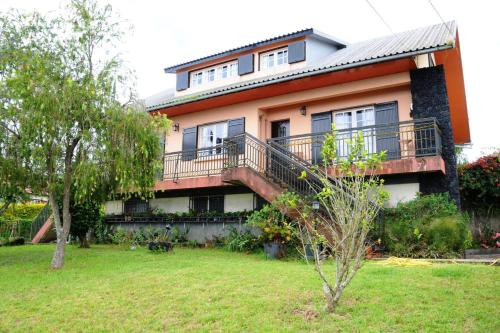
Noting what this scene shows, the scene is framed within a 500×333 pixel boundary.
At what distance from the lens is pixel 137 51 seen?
30.2 feet

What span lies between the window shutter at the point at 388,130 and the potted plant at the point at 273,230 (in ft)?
11.6

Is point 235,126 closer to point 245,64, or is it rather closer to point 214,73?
point 245,64

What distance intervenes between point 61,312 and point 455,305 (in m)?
5.01

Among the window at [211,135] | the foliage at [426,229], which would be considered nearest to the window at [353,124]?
the foliage at [426,229]

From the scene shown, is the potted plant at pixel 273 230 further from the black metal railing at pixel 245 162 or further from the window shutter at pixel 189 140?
the window shutter at pixel 189 140

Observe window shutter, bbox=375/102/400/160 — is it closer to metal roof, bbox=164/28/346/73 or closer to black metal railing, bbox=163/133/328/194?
black metal railing, bbox=163/133/328/194

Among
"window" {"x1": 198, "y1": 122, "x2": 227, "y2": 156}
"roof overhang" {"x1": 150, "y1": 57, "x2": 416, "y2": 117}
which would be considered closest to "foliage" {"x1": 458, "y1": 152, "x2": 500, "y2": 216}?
"roof overhang" {"x1": 150, "y1": 57, "x2": 416, "y2": 117}

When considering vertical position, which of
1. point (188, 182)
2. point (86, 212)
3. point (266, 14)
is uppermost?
point (266, 14)

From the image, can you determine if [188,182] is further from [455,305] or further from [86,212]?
[455,305]

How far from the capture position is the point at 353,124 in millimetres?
12492

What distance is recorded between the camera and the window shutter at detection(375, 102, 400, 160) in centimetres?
1115

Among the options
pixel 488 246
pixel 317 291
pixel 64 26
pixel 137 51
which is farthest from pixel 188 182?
pixel 488 246

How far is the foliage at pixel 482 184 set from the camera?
40.5 ft

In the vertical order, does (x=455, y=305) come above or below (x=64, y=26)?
below
